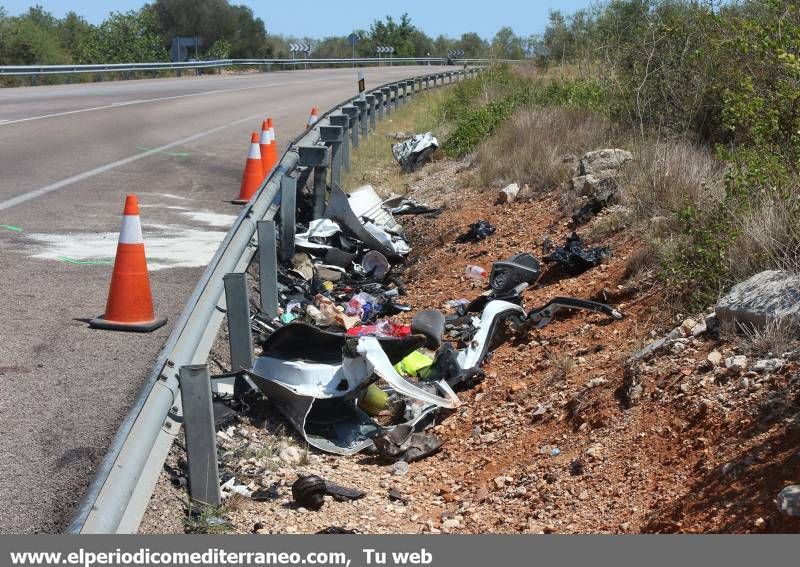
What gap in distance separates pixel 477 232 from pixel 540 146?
1.87 m

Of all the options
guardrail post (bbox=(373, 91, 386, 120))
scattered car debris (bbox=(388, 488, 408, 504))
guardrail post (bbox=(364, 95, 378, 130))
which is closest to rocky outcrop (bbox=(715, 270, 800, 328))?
scattered car debris (bbox=(388, 488, 408, 504))

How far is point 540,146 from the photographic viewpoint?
472 inches

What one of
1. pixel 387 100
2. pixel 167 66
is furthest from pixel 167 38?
pixel 387 100

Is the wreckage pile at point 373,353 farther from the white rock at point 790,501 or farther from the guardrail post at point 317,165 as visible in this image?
the white rock at point 790,501

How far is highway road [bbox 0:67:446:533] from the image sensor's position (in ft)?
16.5

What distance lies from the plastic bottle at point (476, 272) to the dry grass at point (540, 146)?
6.08 feet

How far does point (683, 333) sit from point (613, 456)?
3.44 ft

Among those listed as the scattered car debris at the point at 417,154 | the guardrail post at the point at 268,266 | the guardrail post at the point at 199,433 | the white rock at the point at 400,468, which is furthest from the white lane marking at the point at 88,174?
the guardrail post at the point at 199,433

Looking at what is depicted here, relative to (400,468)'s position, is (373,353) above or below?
above

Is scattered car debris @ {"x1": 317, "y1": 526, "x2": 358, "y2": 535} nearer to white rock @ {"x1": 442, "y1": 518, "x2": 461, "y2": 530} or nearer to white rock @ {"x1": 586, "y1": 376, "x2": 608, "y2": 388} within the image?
white rock @ {"x1": 442, "y1": 518, "x2": 461, "y2": 530}

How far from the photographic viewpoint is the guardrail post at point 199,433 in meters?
4.55

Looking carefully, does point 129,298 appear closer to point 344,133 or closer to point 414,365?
point 414,365

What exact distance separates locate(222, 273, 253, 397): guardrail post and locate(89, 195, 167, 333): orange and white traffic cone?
1.12 metres

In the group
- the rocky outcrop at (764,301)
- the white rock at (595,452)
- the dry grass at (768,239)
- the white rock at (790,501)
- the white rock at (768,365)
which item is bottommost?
the white rock at (595,452)
